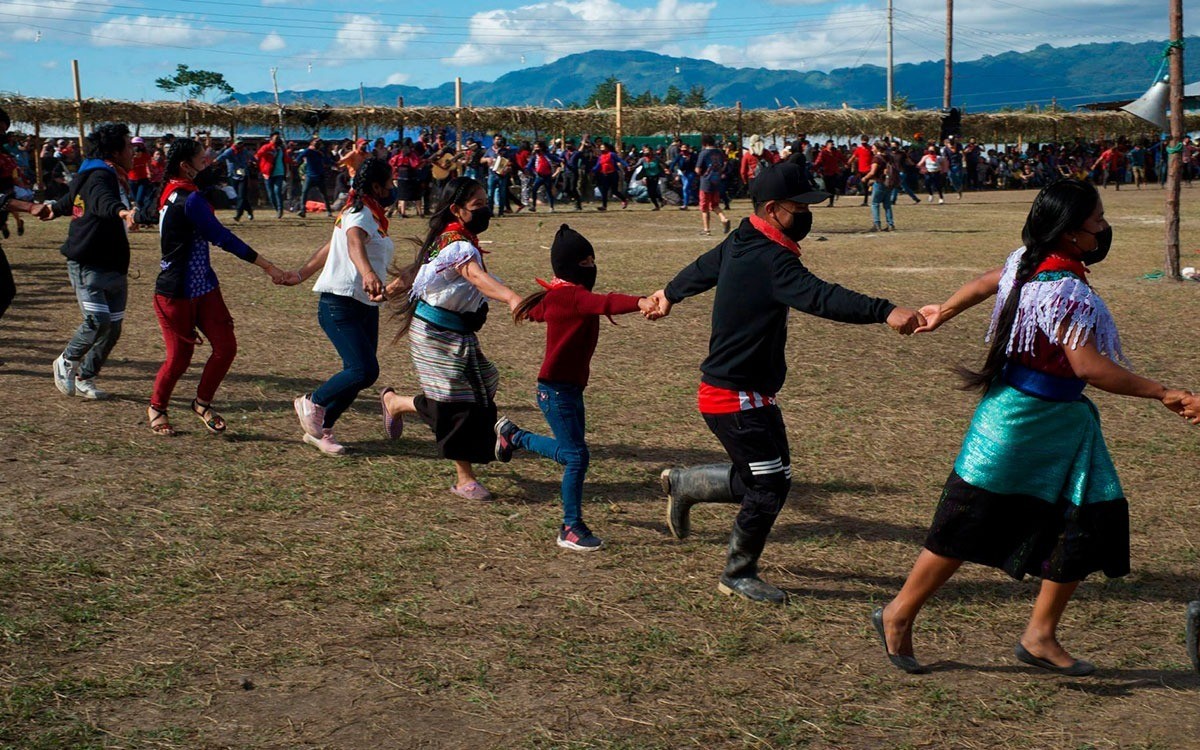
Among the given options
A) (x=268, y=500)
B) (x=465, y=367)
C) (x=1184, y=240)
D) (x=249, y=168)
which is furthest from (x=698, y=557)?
(x=249, y=168)

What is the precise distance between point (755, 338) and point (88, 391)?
597cm

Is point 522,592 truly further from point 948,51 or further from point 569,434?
→ point 948,51

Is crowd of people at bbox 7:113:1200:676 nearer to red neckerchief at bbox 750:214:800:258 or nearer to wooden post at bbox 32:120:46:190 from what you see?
red neckerchief at bbox 750:214:800:258

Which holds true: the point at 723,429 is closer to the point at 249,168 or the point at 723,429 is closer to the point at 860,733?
the point at 860,733

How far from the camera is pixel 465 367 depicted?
20.7ft

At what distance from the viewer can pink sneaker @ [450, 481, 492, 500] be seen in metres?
6.51

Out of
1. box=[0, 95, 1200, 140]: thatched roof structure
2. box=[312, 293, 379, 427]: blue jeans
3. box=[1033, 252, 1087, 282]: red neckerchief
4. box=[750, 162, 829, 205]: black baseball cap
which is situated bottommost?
box=[312, 293, 379, 427]: blue jeans

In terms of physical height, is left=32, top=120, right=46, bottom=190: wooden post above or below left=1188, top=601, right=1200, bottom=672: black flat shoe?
above

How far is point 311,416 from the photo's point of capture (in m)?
7.29

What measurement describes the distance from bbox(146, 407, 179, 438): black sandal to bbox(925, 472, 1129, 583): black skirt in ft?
17.7

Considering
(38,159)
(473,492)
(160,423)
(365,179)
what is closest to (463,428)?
(473,492)

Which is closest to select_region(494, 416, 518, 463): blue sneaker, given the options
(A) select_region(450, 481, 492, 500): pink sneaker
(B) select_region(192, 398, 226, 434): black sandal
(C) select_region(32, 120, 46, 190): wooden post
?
(A) select_region(450, 481, 492, 500): pink sneaker

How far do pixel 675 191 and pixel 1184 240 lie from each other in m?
15.6

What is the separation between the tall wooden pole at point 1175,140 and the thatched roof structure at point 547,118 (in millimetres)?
24681
